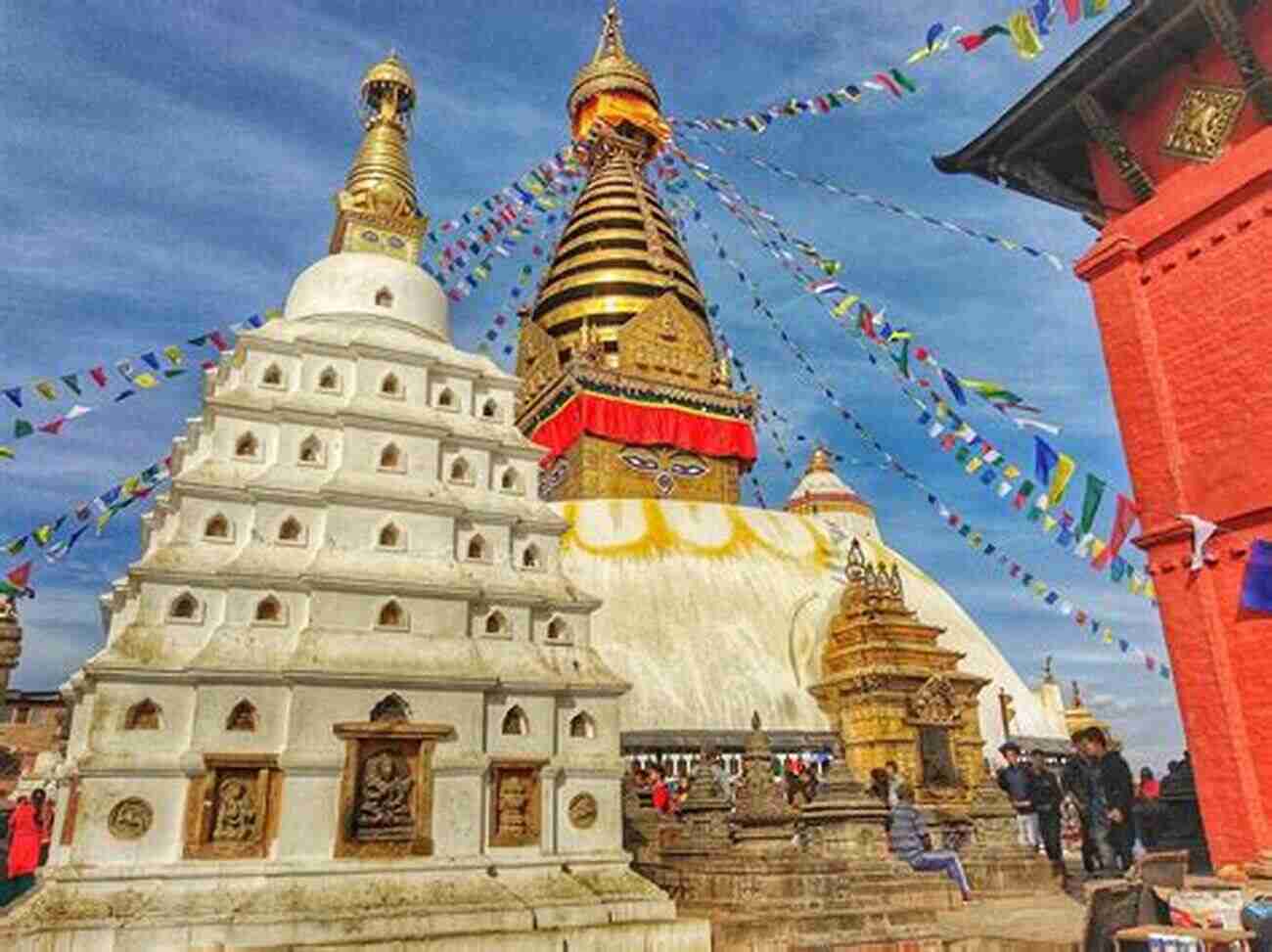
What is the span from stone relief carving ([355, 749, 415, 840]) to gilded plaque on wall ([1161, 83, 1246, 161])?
1014 cm

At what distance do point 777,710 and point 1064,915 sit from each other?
1114 centimetres

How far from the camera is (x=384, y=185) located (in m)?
16.4

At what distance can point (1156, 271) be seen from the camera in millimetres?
9383

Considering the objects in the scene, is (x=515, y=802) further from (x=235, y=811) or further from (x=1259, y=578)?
(x=1259, y=578)

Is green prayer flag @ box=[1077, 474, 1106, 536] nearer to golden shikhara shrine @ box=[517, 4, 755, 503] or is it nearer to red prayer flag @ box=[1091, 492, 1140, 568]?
red prayer flag @ box=[1091, 492, 1140, 568]

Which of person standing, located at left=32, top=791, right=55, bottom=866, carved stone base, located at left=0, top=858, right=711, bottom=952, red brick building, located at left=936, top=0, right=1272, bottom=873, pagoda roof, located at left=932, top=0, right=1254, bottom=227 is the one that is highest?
pagoda roof, located at left=932, top=0, right=1254, bottom=227

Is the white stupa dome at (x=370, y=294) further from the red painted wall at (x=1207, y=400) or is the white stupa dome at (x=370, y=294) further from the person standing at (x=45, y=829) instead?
the red painted wall at (x=1207, y=400)

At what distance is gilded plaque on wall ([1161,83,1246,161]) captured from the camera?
8.67 meters

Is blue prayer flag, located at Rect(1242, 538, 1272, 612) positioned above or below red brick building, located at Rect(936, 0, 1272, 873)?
below

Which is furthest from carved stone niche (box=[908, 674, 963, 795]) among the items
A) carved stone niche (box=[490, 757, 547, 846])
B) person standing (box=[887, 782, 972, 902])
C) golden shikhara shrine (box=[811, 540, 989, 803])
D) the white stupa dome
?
the white stupa dome

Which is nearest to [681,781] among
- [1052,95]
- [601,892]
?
[601,892]

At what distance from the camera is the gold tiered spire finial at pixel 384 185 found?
15.2 meters

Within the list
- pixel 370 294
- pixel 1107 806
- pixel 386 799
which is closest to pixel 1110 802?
pixel 1107 806

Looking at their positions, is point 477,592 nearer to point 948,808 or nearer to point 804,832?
point 804,832
